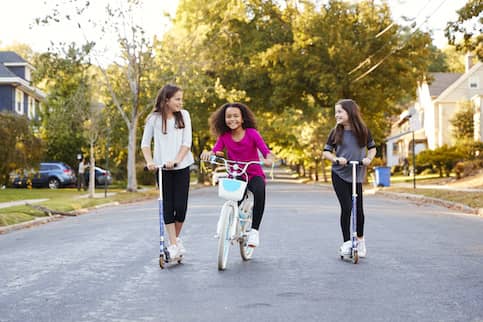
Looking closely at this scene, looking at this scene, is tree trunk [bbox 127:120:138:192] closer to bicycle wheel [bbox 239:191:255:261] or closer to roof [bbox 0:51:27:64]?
roof [bbox 0:51:27:64]

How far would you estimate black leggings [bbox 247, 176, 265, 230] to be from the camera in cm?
828

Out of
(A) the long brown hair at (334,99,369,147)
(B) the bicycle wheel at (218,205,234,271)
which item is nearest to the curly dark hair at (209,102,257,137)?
(B) the bicycle wheel at (218,205,234,271)

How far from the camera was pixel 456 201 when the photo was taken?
21328 mm

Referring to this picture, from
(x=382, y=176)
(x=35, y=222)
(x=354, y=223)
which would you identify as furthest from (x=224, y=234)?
(x=382, y=176)

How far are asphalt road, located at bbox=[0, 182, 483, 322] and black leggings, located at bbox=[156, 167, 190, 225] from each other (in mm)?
601

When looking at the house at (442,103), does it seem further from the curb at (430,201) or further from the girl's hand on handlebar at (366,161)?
the girl's hand on handlebar at (366,161)

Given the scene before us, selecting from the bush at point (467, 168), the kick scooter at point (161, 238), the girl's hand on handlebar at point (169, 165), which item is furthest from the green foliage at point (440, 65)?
the girl's hand on handlebar at point (169, 165)

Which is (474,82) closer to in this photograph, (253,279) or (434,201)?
(434,201)

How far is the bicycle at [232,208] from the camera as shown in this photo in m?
7.71

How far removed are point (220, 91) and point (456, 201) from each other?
14.4 m

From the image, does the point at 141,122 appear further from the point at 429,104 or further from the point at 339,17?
the point at 429,104

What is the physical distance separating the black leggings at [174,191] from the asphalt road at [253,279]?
1.97ft

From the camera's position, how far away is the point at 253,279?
24.0ft

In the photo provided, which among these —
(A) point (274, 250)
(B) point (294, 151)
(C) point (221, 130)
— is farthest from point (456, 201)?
(B) point (294, 151)
